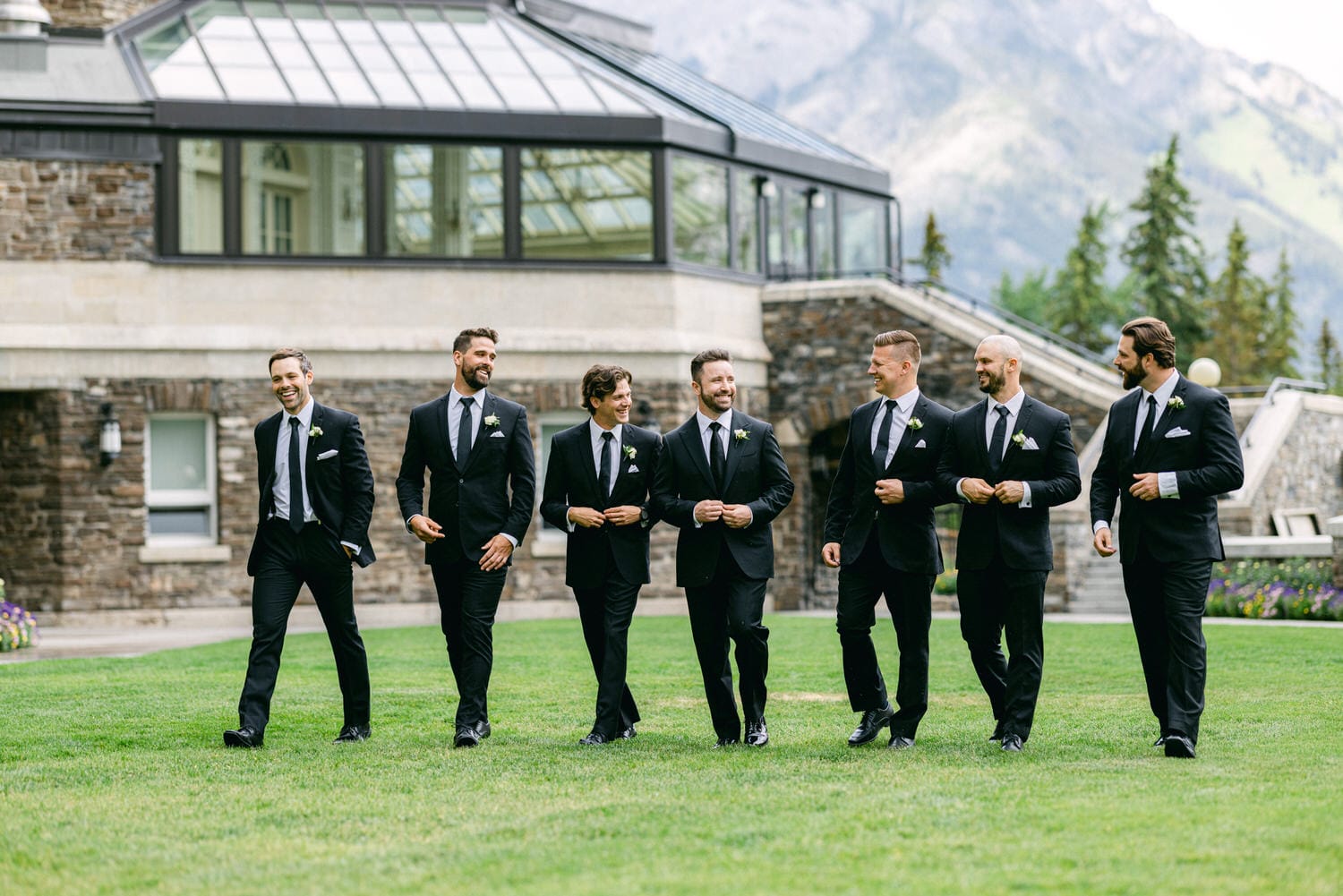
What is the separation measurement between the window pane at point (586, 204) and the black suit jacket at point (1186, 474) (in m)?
14.4

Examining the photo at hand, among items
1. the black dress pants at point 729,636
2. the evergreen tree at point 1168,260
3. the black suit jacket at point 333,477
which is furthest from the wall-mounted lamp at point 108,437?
the evergreen tree at point 1168,260

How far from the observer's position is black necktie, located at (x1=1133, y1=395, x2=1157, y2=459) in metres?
8.19

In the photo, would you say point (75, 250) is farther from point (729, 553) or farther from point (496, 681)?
point (729, 553)

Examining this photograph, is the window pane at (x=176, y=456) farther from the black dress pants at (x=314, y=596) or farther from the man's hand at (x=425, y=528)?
the man's hand at (x=425, y=528)

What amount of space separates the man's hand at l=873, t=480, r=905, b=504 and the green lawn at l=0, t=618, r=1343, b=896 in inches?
48.6

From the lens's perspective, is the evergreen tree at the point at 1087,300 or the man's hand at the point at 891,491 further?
the evergreen tree at the point at 1087,300

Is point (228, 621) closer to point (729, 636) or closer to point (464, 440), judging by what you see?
point (464, 440)

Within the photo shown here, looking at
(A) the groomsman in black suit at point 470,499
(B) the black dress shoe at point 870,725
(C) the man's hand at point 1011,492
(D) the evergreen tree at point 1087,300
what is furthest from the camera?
(D) the evergreen tree at point 1087,300

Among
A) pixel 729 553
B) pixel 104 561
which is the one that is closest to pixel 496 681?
pixel 729 553

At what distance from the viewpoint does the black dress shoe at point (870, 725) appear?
8500mm

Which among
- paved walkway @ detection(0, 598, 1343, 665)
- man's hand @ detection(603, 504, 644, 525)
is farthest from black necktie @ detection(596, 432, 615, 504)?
paved walkway @ detection(0, 598, 1343, 665)

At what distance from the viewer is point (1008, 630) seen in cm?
831

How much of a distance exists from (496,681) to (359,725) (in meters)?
3.25

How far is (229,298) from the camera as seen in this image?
68.2 feet
